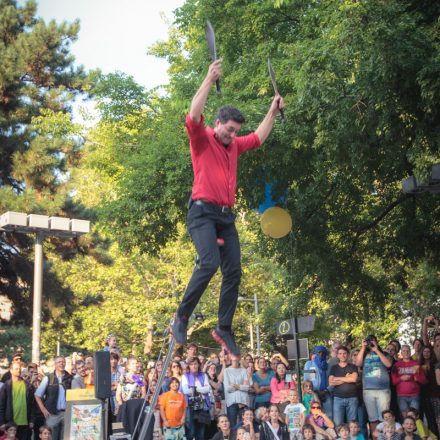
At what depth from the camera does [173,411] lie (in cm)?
1203

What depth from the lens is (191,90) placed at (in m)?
19.0

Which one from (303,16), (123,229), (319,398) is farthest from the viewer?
(123,229)

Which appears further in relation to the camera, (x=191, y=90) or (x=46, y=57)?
(x=46, y=57)

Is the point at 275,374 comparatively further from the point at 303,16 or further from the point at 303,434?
the point at 303,16

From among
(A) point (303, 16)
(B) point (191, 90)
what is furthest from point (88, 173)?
(A) point (303, 16)

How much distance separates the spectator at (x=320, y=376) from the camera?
43.1ft

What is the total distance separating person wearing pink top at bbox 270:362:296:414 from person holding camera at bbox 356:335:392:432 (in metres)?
1.23

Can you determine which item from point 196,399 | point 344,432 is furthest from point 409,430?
point 196,399

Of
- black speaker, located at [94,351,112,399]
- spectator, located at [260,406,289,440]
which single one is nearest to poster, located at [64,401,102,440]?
black speaker, located at [94,351,112,399]

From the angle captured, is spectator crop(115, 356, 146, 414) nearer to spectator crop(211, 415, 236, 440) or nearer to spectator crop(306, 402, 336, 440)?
spectator crop(211, 415, 236, 440)

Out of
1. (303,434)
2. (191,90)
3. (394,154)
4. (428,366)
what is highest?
(191,90)

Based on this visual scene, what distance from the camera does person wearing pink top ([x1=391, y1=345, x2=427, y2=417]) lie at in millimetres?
12398

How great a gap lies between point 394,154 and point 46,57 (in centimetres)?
1875

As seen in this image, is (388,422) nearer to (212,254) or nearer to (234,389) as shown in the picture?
(234,389)
